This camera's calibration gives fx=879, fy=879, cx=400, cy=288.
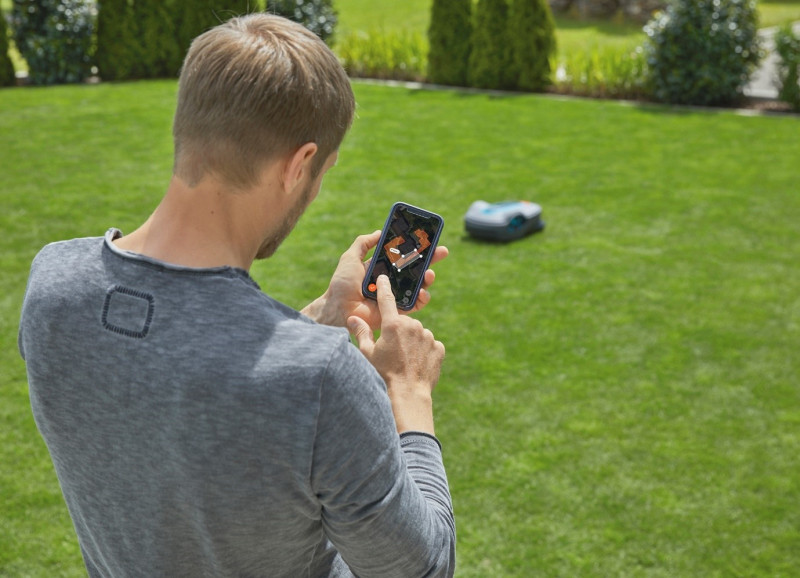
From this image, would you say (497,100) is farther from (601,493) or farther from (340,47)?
(601,493)

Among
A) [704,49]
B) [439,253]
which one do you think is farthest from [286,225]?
[704,49]

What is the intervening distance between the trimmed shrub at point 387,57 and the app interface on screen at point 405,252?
10.4 m

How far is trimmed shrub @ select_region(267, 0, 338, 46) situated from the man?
1110 centimetres

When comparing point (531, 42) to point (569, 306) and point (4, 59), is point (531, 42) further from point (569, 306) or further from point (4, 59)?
point (4, 59)

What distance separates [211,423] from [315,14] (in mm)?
11760

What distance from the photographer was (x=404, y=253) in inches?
83.0

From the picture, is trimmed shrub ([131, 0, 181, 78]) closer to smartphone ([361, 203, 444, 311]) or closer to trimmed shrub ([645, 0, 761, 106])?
trimmed shrub ([645, 0, 761, 106])

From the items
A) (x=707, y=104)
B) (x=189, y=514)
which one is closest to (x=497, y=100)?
(x=707, y=104)

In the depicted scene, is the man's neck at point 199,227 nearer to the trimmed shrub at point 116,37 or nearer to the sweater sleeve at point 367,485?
the sweater sleeve at point 367,485

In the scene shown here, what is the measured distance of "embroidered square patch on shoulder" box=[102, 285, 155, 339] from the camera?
3.92ft

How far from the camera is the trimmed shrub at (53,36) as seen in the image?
11.3 m

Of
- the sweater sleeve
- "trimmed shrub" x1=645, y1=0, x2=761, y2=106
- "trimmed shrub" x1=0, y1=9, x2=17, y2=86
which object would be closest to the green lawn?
"trimmed shrub" x1=645, y1=0, x2=761, y2=106

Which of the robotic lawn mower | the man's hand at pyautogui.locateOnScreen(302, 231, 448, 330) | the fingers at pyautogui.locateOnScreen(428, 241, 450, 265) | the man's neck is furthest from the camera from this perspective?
the robotic lawn mower

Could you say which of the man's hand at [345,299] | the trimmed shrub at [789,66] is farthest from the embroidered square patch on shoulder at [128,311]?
the trimmed shrub at [789,66]
